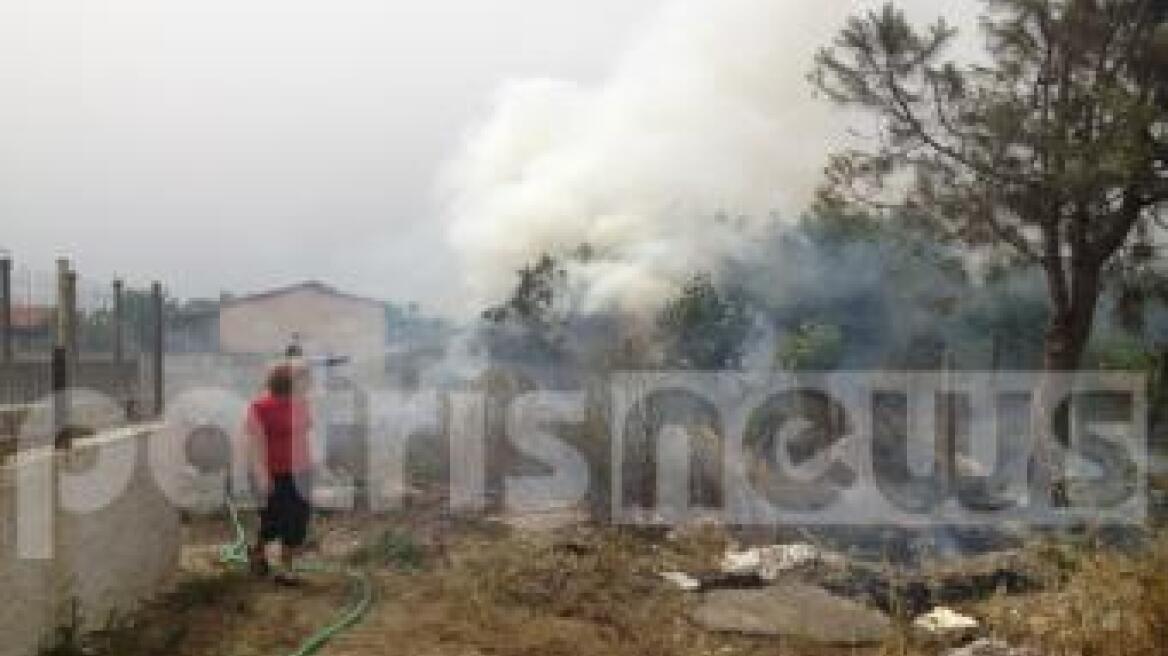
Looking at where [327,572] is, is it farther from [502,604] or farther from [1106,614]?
[1106,614]

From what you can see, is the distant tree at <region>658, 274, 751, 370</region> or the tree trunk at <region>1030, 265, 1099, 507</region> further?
the distant tree at <region>658, 274, 751, 370</region>

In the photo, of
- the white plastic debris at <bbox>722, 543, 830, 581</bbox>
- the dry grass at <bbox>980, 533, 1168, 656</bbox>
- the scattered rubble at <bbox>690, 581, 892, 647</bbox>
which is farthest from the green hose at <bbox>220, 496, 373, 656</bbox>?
the dry grass at <bbox>980, 533, 1168, 656</bbox>

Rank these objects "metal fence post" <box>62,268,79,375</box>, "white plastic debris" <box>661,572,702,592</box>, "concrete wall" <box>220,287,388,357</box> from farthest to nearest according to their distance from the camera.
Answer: "concrete wall" <box>220,287,388,357</box>, "white plastic debris" <box>661,572,702,592</box>, "metal fence post" <box>62,268,79,375</box>

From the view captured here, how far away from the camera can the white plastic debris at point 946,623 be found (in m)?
9.73

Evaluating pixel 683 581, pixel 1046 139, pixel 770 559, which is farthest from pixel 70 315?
pixel 1046 139

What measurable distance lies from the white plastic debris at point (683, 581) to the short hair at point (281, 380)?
3.33 meters

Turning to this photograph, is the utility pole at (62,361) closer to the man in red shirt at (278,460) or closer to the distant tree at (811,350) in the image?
the man in red shirt at (278,460)

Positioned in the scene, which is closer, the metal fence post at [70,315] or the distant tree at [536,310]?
the metal fence post at [70,315]

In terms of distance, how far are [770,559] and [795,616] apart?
7.34 ft

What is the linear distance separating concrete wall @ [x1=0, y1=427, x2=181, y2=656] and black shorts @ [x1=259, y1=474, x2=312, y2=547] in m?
0.66

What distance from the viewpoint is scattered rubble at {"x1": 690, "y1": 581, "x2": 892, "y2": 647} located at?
9.76 m

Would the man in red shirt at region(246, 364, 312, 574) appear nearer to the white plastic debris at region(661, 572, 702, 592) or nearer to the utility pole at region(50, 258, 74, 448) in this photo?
the utility pole at region(50, 258, 74, 448)

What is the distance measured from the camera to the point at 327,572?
36.8 ft

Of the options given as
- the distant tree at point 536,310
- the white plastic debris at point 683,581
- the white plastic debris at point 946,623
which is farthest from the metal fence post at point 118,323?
the distant tree at point 536,310
